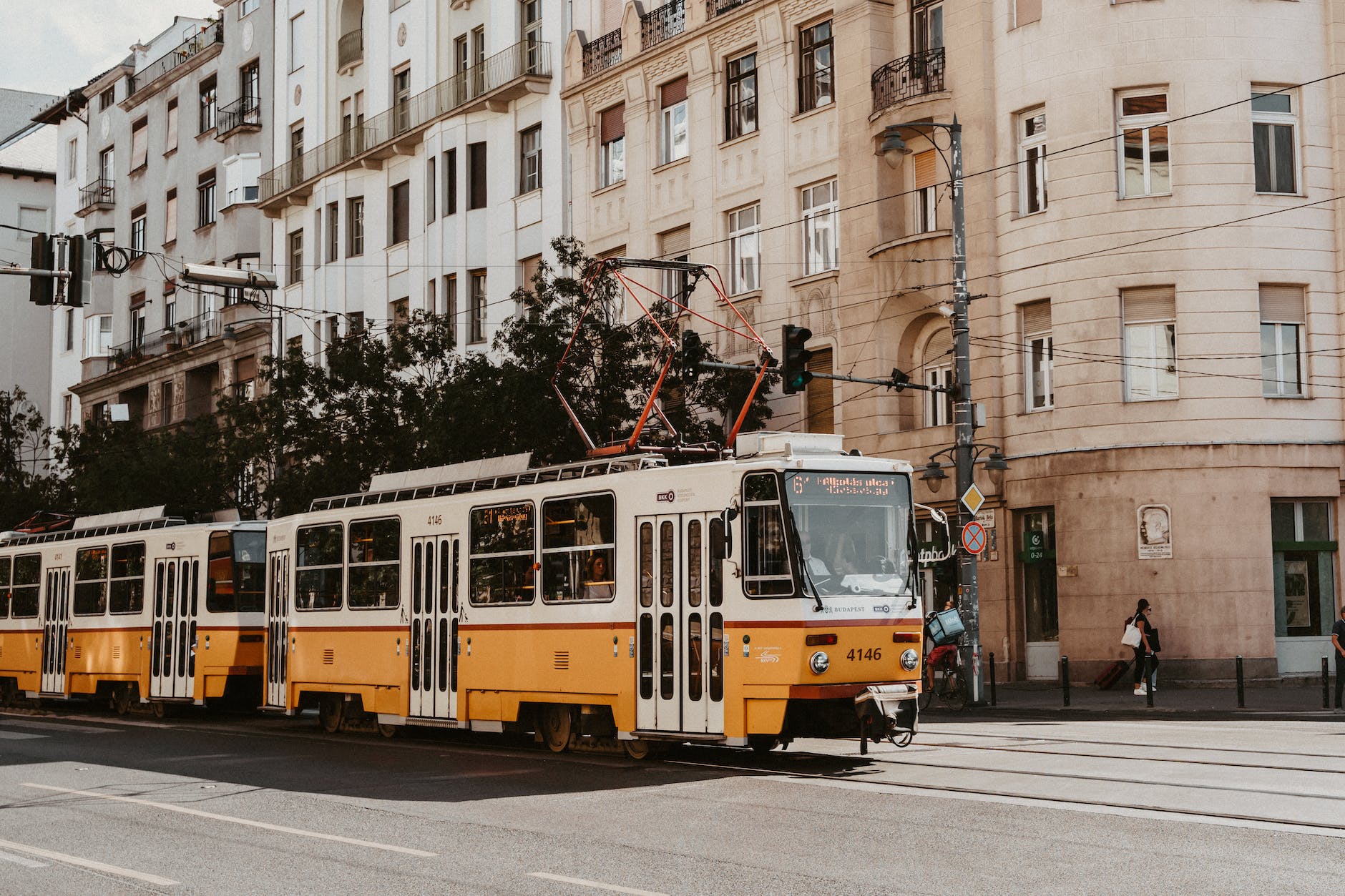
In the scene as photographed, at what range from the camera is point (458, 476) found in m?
19.9

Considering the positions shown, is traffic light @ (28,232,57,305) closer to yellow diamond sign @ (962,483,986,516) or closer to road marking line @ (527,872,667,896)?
road marking line @ (527,872,667,896)

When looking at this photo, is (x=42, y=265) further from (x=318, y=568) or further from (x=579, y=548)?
(x=579, y=548)

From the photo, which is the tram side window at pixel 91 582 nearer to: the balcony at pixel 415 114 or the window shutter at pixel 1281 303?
the balcony at pixel 415 114

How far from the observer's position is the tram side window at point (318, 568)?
72.0 feet

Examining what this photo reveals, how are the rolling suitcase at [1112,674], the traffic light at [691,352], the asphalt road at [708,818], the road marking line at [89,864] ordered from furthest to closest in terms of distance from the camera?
1. the rolling suitcase at [1112,674]
2. the traffic light at [691,352]
3. the road marking line at [89,864]
4. the asphalt road at [708,818]

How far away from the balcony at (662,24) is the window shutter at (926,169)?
7807 mm

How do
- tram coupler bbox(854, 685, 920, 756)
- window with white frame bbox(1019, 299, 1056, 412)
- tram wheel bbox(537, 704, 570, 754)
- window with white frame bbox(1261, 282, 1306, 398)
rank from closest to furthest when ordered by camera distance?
tram coupler bbox(854, 685, 920, 756), tram wheel bbox(537, 704, 570, 754), window with white frame bbox(1261, 282, 1306, 398), window with white frame bbox(1019, 299, 1056, 412)

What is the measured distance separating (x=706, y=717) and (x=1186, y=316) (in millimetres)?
16043

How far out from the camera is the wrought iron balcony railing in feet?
216

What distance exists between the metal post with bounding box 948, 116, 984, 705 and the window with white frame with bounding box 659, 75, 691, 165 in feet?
37.9

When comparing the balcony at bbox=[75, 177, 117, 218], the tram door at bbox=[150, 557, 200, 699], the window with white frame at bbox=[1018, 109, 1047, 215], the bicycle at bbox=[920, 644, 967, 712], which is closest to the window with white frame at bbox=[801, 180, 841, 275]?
the window with white frame at bbox=[1018, 109, 1047, 215]

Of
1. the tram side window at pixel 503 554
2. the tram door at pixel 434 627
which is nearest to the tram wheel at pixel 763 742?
the tram side window at pixel 503 554

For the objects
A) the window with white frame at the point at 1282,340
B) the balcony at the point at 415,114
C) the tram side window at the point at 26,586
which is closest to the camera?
the window with white frame at the point at 1282,340

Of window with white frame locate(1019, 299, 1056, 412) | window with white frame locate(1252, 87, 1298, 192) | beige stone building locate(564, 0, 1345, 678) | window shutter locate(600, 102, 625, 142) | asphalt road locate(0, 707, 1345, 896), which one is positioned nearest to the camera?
asphalt road locate(0, 707, 1345, 896)
